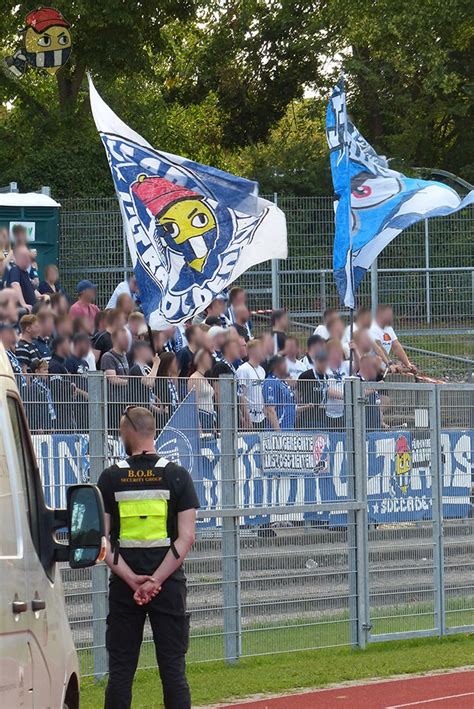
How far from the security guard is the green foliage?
23.6 meters

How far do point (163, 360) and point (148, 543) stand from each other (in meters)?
3.98

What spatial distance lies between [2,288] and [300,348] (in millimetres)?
4403

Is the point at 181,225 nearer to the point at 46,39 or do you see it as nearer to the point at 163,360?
the point at 163,360

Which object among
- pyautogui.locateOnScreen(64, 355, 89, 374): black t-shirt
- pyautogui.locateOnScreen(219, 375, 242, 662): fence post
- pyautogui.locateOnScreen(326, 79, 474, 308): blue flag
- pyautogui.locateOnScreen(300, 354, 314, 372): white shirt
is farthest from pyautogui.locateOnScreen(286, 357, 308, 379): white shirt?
pyautogui.locateOnScreen(219, 375, 242, 662): fence post

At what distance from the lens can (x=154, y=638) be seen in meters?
8.30

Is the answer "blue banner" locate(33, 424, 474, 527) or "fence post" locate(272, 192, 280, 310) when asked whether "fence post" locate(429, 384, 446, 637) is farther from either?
"fence post" locate(272, 192, 280, 310)

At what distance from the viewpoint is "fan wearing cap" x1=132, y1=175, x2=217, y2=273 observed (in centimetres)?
1421

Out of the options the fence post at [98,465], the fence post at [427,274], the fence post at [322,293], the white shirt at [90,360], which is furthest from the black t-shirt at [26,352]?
the fence post at [427,274]

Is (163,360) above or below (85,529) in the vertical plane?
above

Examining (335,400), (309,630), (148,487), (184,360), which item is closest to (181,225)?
(184,360)

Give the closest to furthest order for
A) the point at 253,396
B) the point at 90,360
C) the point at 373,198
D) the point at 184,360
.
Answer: the point at 253,396 < the point at 90,360 < the point at 184,360 < the point at 373,198

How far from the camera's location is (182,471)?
324 inches

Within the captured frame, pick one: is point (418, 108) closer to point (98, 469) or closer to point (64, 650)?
point (98, 469)

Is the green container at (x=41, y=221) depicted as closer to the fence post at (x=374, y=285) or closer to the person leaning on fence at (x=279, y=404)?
the fence post at (x=374, y=285)
